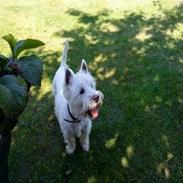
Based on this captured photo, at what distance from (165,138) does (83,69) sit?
5.17 feet

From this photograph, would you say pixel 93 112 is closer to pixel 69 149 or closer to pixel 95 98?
pixel 95 98

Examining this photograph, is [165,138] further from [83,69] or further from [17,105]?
[17,105]

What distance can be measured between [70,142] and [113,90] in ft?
4.99

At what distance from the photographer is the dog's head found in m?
4.02

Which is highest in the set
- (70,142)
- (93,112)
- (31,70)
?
(31,70)

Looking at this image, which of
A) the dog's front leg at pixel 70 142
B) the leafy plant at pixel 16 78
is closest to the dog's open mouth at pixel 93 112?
the dog's front leg at pixel 70 142

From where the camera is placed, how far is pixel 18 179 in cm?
455

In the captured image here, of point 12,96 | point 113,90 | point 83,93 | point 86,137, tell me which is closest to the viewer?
point 12,96

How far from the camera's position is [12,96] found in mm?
2645

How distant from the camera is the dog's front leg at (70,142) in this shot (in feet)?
15.4

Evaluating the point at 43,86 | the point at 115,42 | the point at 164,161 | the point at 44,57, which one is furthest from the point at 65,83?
the point at 115,42

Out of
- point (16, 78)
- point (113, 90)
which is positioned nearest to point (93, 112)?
point (16, 78)

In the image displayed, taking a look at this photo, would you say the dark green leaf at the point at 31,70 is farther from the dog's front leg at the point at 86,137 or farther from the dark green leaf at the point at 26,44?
the dog's front leg at the point at 86,137

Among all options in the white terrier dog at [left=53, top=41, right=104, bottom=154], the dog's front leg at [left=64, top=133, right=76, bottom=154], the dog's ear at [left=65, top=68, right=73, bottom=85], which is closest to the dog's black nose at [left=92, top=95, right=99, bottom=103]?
the white terrier dog at [left=53, top=41, right=104, bottom=154]
